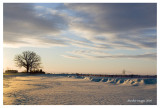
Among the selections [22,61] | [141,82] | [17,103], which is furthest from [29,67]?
[17,103]

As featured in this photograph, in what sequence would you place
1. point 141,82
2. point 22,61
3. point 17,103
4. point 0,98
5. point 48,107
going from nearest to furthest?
point 48,107 < point 17,103 < point 0,98 < point 141,82 < point 22,61

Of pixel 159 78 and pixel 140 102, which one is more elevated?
pixel 159 78

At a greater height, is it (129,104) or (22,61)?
(22,61)

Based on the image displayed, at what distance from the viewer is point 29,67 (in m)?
56.8

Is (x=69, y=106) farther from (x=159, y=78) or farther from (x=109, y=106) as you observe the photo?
(x=159, y=78)

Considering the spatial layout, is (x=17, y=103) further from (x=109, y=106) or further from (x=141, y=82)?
(x=141, y=82)

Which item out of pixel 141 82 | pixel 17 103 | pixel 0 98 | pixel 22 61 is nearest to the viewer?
pixel 17 103

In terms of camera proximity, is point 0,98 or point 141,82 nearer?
point 0,98

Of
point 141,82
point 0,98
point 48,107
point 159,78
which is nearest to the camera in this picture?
point 48,107

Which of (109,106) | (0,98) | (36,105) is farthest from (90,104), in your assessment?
(0,98)

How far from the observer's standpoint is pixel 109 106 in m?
9.05

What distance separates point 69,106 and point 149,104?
4801 mm

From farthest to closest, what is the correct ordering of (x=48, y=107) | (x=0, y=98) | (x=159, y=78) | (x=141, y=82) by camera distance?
(x=141, y=82) < (x=159, y=78) < (x=0, y=98) < (x=48, y=107)

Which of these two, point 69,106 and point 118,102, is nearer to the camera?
point 69,106
